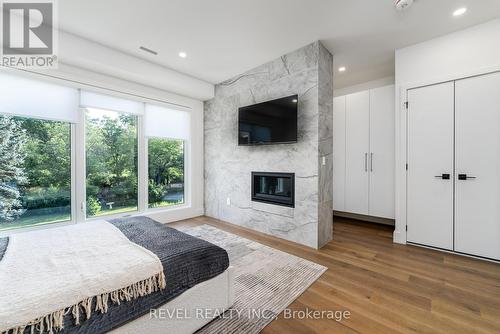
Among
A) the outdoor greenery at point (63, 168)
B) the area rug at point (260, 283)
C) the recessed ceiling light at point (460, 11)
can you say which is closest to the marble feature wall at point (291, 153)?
the area rug at point (260, 283)

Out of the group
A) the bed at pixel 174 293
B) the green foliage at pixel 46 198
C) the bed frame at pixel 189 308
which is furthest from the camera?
the green foliage at pixel 46 198

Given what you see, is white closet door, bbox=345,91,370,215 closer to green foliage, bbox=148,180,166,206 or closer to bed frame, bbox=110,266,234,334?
bed frame, bbox=110,266,234,334

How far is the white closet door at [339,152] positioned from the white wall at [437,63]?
112cm

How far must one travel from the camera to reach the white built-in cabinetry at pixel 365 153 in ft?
11.6

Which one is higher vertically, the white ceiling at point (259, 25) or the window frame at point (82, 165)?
the white ceiling at point (259, 25)

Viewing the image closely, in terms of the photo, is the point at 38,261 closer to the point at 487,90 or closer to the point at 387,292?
the point at 387,292

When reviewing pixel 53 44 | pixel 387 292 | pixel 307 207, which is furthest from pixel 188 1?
pixel 387 292

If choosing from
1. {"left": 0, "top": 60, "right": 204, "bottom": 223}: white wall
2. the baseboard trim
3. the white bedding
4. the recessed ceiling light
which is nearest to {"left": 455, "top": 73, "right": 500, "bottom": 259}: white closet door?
the recessed ceiling light

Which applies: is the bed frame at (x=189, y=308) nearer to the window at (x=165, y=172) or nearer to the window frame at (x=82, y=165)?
the window frame at (x=82, y=165)

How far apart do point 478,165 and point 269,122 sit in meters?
2.62

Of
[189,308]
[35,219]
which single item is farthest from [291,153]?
[35,219]

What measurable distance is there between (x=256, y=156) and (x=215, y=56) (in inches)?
67.2

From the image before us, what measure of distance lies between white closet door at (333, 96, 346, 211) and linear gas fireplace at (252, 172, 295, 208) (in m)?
1.57

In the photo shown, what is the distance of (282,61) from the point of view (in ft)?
10.2
